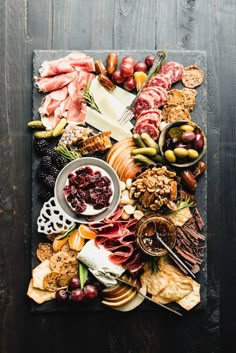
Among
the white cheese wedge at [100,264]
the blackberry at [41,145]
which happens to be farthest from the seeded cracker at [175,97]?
the white cheese wedge at [100,264]

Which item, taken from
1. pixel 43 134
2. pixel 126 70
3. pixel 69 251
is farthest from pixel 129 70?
pixel 69 251

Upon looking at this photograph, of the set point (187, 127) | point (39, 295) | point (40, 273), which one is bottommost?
point (39, 295)

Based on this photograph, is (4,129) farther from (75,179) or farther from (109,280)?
(109,280)

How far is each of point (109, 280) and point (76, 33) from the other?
1131 millimetres

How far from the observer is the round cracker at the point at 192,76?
3072 millimetres

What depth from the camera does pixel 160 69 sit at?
10.00 ft

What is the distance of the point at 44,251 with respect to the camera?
3.02 meters

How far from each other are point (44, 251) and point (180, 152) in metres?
0.74

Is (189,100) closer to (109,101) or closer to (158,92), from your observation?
(158,92)

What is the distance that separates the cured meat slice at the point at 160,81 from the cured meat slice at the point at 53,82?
34 centimetres

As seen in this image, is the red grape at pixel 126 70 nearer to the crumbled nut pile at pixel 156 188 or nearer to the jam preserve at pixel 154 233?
the crumbled nut pile at pixel 156 188

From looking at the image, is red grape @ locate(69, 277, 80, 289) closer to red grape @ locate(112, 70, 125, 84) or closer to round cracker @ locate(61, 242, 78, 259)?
round cracker @ locate(61, 242, 78, 259)

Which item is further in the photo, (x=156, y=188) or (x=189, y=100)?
(x=189, y=100)

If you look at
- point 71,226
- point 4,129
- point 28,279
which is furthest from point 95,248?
point 4,129
